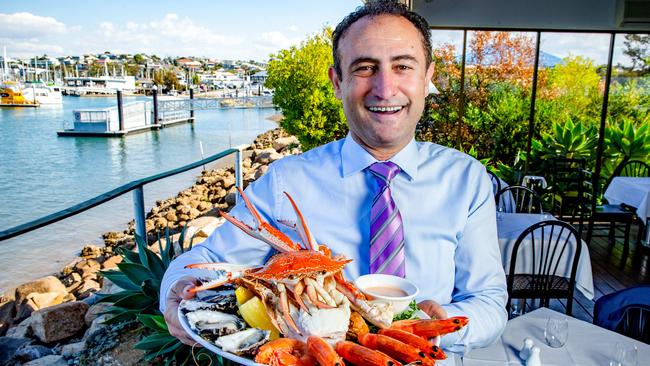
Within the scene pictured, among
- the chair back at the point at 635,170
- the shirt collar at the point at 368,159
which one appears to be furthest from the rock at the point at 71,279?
the chair back at the point at 635,170

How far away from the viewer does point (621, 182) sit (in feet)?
19.1

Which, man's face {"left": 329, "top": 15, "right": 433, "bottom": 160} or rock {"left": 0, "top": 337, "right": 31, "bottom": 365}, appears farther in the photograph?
rock {"left": 0, "top": 337, "right": 31, "bottom": 365}

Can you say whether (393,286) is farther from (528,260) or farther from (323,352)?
(528,260)

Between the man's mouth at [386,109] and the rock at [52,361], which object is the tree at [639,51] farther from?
the rock at [52,361]

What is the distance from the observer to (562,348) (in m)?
1.78

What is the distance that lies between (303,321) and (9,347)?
3.92m

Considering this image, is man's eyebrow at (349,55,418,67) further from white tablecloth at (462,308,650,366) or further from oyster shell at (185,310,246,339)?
white tablecloth at (462,308,650,366)

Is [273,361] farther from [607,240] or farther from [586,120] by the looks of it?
[586,120]

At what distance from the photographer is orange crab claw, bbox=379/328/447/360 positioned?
791mm

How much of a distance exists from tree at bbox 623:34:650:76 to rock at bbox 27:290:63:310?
8.55 m

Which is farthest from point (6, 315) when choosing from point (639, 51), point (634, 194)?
point (639, 51)

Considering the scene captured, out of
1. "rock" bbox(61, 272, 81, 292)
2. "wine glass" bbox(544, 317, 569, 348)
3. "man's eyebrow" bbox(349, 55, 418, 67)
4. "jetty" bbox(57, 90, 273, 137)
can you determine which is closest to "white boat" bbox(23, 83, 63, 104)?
"jetty" bbox(57, 90, 273, 137)

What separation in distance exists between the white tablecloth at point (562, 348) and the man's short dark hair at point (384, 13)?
3.63 ft

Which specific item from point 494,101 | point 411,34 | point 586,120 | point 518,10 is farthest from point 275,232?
point 586,120
